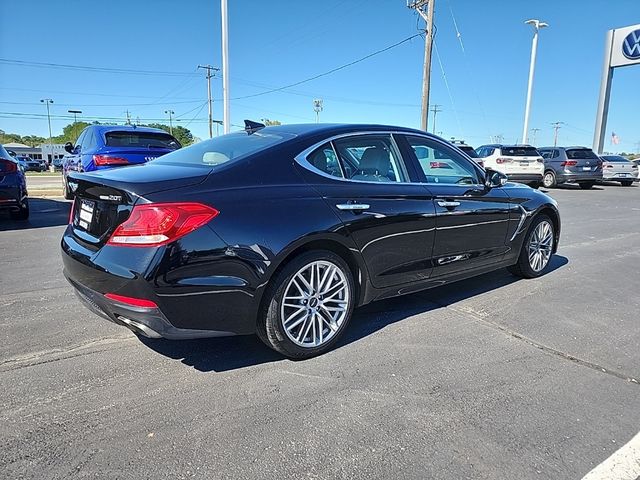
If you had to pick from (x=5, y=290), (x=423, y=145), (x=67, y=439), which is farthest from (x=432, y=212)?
(x=5, y=290)

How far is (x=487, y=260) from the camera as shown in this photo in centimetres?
440

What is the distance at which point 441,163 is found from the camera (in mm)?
4199

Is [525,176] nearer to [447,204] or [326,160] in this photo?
[447,204]

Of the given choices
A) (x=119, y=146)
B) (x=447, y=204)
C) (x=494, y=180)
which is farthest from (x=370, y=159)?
(x=119, y=146)

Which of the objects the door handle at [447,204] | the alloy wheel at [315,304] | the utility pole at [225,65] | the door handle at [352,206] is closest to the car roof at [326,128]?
the door handle at [352,206]

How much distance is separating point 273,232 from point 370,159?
119 cm

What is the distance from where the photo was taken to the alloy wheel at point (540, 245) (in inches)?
198

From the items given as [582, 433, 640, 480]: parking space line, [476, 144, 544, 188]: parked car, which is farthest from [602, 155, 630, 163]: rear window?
[582, 433, 640, 480]: parking space line

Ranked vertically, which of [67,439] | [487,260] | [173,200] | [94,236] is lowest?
[67,439]

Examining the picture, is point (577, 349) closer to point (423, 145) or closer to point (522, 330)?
point (522, 330)

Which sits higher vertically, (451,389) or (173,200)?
(173,200)

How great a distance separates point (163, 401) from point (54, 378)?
760 millimetres

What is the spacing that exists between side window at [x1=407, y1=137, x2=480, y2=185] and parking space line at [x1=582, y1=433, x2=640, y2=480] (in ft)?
7.45

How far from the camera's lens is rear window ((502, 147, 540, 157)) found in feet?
57.2
